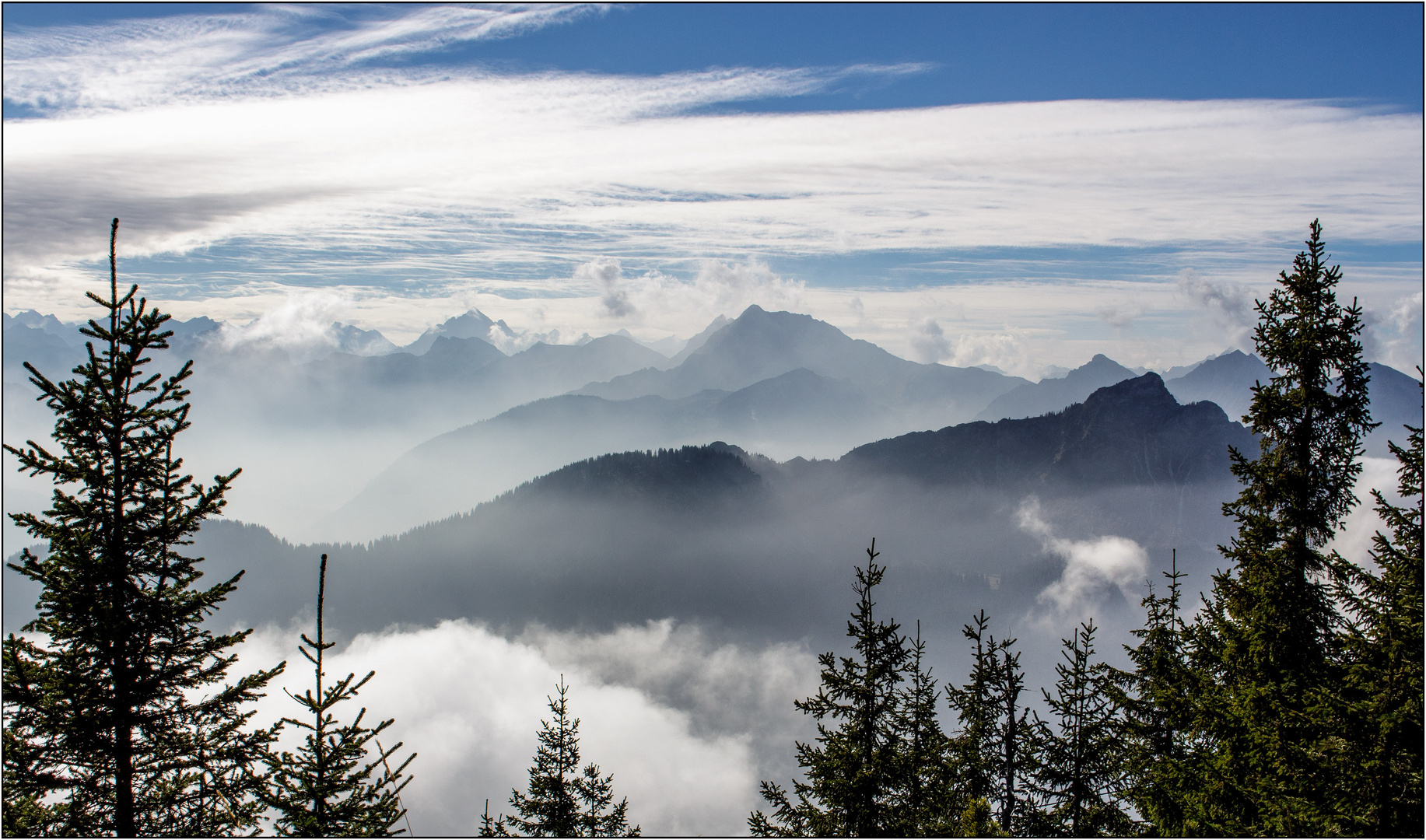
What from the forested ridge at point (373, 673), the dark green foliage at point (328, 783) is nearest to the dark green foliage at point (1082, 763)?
the forested ridge at point (373, 673)

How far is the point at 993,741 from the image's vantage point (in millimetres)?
23875

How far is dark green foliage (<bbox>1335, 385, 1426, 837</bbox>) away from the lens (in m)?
11.3

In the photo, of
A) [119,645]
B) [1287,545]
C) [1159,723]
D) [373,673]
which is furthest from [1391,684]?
[119,645]

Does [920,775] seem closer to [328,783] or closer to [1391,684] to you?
[1391,684]

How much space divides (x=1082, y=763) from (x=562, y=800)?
17032mm

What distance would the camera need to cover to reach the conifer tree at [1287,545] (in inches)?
555

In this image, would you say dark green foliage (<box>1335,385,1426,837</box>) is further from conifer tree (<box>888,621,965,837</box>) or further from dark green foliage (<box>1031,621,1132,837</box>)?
dark green foliage (<box>1031,621,1132,837</box>)

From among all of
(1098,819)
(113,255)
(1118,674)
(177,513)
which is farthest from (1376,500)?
(113,255)

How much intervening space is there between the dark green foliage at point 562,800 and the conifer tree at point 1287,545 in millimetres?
17156

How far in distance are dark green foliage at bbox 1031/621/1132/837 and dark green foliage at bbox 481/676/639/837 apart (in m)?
13.8

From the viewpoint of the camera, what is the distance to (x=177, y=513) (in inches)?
459

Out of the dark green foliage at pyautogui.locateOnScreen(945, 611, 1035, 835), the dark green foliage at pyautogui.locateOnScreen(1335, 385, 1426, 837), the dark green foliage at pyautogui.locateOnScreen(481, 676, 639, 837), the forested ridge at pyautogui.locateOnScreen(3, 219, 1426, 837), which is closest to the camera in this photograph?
the forested ridge at pyautogui.locateOnScreen(3, 219, 1426, 837)

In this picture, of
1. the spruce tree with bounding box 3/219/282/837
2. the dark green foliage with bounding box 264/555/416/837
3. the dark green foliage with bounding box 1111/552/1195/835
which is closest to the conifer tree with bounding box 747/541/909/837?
the dark green foliage with bounding box 1111/552/1195/835

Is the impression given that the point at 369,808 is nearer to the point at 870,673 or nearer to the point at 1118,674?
the point at 870,673
